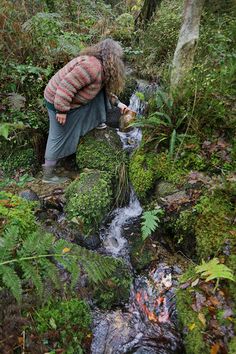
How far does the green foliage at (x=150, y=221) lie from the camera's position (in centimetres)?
368

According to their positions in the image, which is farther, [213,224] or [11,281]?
[213,224]

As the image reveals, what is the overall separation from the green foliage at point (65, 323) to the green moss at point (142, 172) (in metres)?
1.94

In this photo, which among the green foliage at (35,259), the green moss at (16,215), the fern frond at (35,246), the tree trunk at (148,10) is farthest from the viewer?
the tree trunk at (148,10)

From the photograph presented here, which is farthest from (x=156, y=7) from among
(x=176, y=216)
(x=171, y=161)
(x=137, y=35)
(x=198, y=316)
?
(x=198, y=316)

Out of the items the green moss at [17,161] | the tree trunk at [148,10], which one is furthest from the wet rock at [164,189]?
the tree trunk at [148,10]

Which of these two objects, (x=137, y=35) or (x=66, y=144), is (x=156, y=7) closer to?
(x=137, y=35)

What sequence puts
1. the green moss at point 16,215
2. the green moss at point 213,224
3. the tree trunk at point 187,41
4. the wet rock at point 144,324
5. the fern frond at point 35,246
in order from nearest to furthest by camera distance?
the fern frond at point 35,246, the green moss at point 16,215, the wet rock at point 144,324, the green moss at point 213,224, the tree trunk at point 187,41

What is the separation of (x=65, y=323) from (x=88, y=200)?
5.94 feet

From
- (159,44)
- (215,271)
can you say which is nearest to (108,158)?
(215,271)

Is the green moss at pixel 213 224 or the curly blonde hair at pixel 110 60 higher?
the curly blonde hair at pixel 110 60

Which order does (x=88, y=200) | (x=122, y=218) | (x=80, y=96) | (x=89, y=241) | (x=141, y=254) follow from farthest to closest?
(x=122, y=218) → (x=80, y=96) → (x=88, y=200) → (x=89, y=241) → (x=141, y=254)

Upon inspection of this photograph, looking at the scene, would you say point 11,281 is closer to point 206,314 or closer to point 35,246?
point 35,246

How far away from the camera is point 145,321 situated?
341 cm

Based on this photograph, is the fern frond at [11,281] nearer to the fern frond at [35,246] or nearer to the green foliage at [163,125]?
the fern frond at [35,246]
